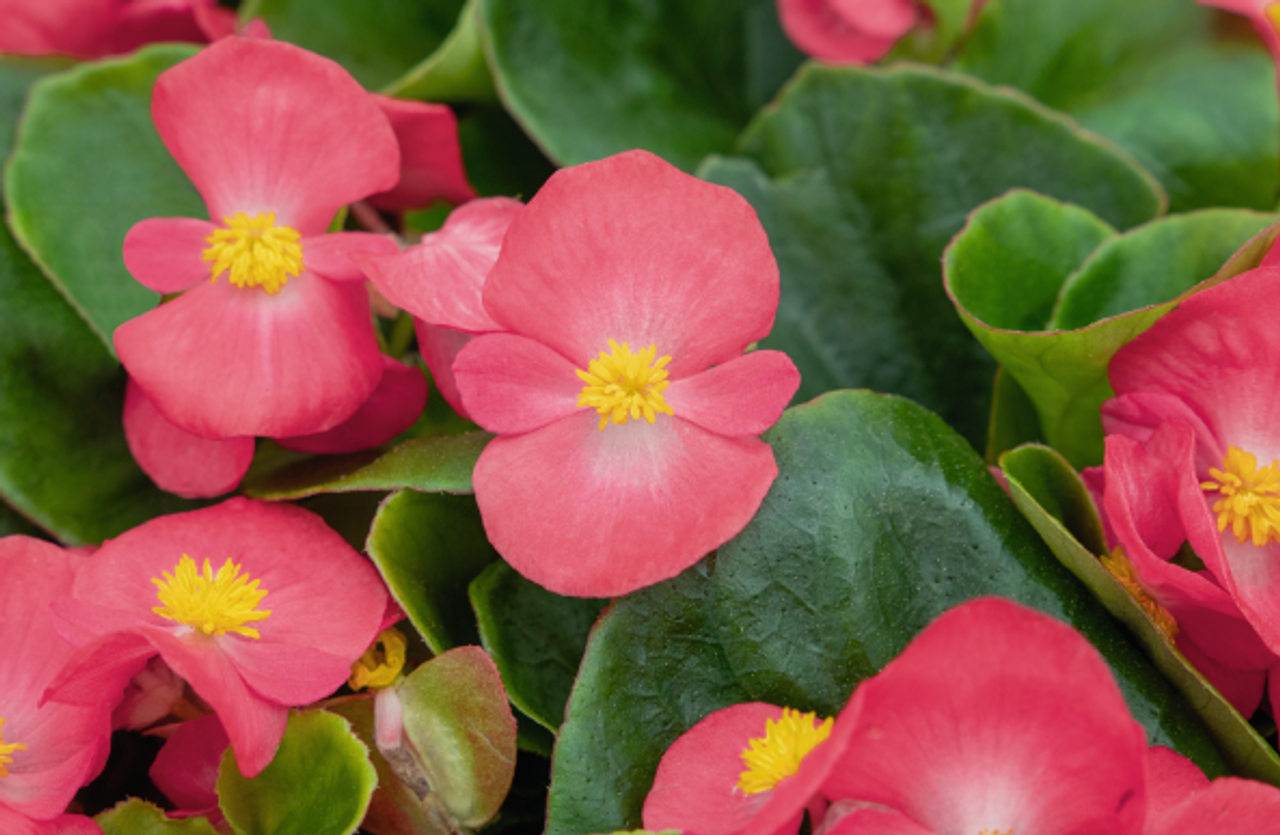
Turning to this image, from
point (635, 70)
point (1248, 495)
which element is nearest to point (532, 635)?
point (1248, 495)

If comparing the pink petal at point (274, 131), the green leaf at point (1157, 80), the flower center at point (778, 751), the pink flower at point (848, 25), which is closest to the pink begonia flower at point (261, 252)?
the pink petal at point (274, 131)

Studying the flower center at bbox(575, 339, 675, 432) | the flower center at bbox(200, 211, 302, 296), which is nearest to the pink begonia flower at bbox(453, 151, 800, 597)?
the flower center at bbox(575, 339, 675, 432)

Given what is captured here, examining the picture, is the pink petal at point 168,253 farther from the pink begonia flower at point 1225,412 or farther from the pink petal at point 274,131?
the pink begonia flower at point 1225,412

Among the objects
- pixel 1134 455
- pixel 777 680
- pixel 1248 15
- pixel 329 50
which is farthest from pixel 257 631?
pixel 1248 15

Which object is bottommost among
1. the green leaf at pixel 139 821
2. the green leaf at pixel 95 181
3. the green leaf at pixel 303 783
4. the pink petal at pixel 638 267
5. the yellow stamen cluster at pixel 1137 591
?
the green leaf at pixel 139 821

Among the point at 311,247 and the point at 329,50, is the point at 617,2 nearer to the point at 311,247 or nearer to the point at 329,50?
the point at 329,50

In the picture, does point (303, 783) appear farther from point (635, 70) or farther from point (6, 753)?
point (635, 70)
